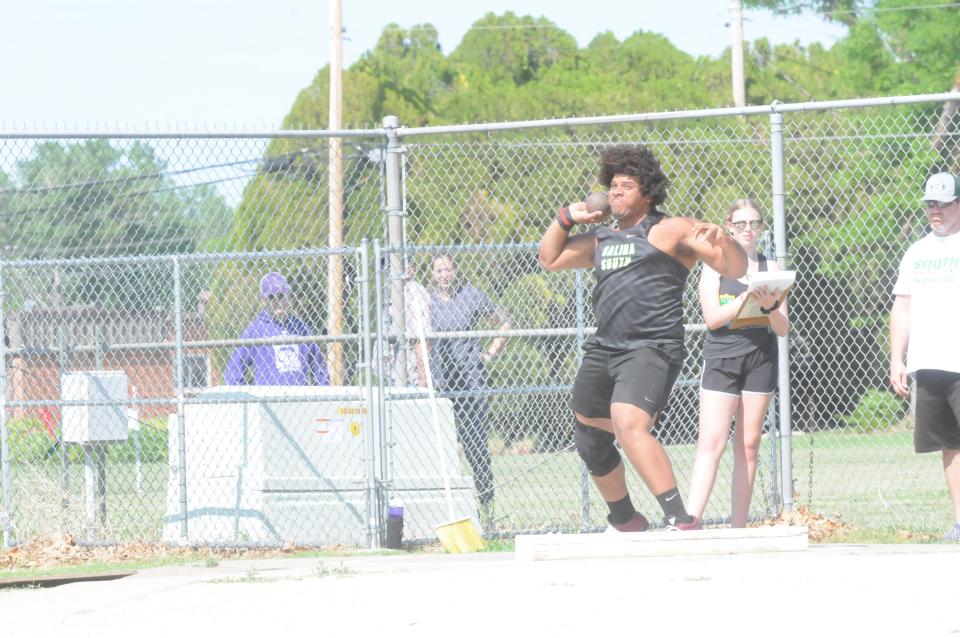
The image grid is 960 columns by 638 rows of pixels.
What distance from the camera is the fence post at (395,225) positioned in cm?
865

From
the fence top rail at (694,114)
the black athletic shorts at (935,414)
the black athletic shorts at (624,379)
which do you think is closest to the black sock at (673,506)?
the black athletic shorts at (624,379)

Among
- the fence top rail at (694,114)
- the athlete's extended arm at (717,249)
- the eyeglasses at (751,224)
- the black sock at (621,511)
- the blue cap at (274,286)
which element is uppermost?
the fence top rail at (694,114)

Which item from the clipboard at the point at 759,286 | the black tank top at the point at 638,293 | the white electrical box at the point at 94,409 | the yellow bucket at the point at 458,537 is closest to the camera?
the black tank top at the point at 638,293

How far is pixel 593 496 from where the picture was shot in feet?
37.0

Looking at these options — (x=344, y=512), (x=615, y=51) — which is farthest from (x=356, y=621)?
(x=615, y=51)

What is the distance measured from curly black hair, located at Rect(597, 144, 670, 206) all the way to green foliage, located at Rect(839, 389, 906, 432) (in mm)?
6560

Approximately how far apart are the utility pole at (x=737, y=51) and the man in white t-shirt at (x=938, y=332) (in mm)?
17556

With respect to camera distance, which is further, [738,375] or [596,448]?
[738,375]

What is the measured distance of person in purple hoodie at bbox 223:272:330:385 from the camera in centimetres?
930

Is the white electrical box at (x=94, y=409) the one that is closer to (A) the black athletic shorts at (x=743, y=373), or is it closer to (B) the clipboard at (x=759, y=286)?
(A) the black athletic shorts at (x=743, y=373)

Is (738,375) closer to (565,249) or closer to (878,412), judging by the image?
(565,249)

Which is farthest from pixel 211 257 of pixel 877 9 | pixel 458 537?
pixel 877 9

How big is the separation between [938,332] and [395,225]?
328 centimetres

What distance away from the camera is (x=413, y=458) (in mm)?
8805
